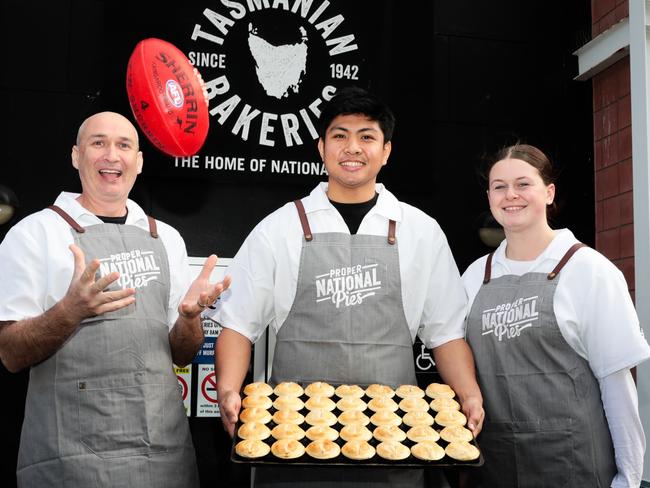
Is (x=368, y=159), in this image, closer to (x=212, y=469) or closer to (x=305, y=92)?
(x=305, y=92)

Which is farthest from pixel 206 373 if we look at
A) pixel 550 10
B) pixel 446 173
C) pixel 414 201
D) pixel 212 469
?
pixel 550 10

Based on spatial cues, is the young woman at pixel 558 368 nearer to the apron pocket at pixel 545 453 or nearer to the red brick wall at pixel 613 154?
the apron pocket at pixel 545 453

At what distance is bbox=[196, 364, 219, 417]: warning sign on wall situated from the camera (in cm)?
361

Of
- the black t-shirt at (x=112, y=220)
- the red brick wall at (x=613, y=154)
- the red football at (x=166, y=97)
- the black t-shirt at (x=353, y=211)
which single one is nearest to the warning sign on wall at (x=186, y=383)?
the red football at (x=166, y=97)

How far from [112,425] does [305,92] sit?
225 centimetres

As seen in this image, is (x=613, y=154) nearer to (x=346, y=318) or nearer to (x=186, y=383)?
(x=346, y=318)

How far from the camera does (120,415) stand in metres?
2.10

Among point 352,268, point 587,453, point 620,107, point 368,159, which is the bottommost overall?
point 587,453

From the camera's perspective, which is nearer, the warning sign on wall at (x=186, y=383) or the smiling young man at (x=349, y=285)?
the smiling young man at (x=349, y=285)

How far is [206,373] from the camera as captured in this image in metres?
3.62

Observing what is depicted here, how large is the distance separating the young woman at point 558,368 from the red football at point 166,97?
4.76 feet

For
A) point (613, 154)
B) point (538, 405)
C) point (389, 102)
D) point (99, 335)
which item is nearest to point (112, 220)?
point (99, 335)

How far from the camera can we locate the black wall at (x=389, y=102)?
3658mm

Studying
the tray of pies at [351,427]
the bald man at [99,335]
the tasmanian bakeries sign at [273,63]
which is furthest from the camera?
the tasmanian bakeries sign at [273,63]
